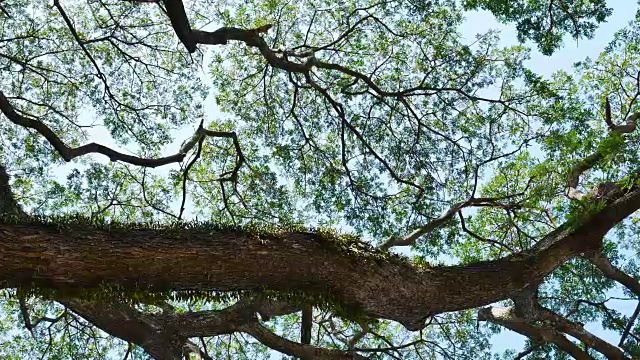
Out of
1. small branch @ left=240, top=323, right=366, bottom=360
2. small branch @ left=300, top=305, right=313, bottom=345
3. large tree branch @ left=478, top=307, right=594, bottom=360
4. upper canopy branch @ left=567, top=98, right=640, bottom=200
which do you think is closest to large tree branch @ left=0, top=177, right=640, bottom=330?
upper canopy branch @ left=567, top=98, right=640, bottom=200

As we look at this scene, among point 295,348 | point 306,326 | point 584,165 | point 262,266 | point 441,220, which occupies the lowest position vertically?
point 262,266

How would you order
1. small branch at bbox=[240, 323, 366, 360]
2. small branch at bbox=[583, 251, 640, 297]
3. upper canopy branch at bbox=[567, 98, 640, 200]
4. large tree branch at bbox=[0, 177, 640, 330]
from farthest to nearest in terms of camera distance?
small branch at bbox=[583, 251, 640, 297] → upper canopy branch at bbox=[567, 98, 640, 200] → small branch at bbox=[240, 323, 366, 360] → large tree branch at bbox=[0, 177, 640, 330]

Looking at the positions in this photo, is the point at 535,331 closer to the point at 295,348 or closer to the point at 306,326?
the point at 306,326

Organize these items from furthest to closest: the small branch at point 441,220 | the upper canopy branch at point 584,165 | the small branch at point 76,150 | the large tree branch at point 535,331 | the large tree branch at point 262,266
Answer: the large tree branch at point 535,331 → the upper canopy branch at point 584,165 → the small branch at point 441,220 → the small branch at point 76,150 → the large tree branch at point 262,266

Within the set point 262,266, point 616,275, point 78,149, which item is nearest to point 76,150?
point 78,149

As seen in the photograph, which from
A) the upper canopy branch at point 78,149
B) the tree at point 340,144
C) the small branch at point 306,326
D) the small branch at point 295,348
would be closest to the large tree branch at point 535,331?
the tree at point 340,144

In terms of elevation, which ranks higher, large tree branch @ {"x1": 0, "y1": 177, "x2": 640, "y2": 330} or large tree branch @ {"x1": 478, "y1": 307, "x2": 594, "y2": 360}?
large tree branch @ {"x1": 478, "y1": 307, "x2": 594, "y2": 360}

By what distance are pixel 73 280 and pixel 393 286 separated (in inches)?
78.5

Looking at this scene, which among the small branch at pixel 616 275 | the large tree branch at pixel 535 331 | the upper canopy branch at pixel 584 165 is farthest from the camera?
the small branch at pixel 616 275

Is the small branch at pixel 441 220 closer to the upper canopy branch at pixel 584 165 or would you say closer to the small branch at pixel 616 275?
the upper canopy branch at pixel 584 165

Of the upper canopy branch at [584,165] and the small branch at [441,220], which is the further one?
the upper canopy branch at [584,165]

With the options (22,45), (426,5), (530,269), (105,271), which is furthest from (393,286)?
(22,45)

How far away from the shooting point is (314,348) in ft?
18.4

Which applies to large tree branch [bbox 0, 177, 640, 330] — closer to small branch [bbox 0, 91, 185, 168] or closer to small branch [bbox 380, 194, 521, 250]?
small branch [bbox 380, 194, 521, 250]
